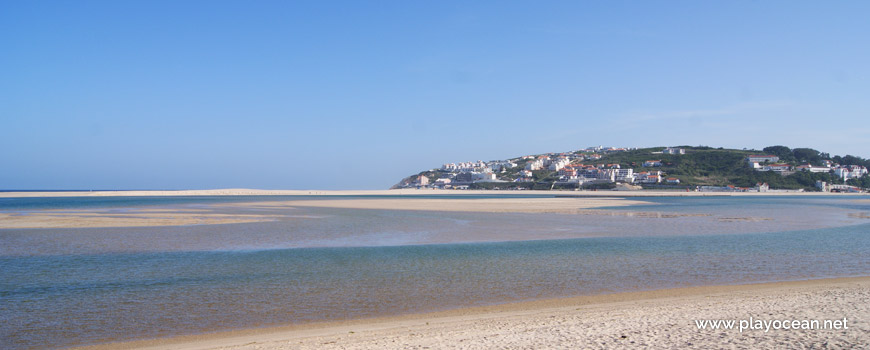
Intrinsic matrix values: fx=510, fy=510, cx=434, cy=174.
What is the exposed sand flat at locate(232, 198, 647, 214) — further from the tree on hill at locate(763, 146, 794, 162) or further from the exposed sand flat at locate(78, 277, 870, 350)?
the tree on hill at locate(763, 146, 794, 162)

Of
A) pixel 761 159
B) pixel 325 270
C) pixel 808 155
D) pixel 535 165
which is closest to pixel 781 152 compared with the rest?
pixel 808 155

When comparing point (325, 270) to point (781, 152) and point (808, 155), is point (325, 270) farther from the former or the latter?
point (781, 152)

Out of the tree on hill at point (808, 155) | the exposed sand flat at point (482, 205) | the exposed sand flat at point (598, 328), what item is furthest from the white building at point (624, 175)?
the exposed sand flat at point (598, 328)

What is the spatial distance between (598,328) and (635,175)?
4512 inches

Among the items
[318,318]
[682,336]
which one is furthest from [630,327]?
[318,318]

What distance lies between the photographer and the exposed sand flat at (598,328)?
20.1ft

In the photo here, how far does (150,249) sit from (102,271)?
13.6ft

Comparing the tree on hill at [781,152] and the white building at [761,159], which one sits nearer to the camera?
the white building at [761,159]

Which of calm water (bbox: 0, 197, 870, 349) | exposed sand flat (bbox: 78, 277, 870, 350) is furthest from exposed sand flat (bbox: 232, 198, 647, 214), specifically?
exposed sand flat (bbox: 78, 277, 870, 350)

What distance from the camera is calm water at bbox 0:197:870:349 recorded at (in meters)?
8.54

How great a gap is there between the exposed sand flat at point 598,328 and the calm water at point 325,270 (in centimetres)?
77

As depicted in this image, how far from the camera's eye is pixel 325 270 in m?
12.7

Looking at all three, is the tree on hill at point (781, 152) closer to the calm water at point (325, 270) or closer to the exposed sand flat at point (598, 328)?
the calm water at point (325, 270)

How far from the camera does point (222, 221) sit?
27562 mm
